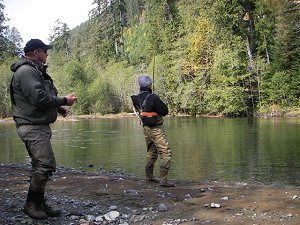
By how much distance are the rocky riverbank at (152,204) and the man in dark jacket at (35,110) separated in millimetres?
450

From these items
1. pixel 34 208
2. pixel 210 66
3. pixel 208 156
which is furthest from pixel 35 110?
pixel 210 66

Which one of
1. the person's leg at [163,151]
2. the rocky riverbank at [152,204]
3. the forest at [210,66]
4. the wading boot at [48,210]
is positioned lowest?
the rocky riverbank at [152,204]

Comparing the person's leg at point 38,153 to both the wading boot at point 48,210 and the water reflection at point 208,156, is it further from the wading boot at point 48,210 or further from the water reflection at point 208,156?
the water reflection at point 208,156

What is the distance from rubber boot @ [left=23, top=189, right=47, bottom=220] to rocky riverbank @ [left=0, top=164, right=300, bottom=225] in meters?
0.07

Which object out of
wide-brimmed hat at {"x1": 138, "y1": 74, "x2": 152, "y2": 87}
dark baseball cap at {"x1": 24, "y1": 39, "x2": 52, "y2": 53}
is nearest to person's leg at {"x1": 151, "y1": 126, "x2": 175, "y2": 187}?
wide-brimmed hat at {"x1": 138, "y1": 74, "x2": 152, "y2": 87}

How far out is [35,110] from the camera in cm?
582

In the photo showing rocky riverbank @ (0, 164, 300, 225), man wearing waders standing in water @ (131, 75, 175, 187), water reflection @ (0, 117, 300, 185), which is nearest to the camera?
rocky riverbank @ (0, 164, 300, 225)

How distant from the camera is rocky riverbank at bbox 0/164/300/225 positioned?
614 cm

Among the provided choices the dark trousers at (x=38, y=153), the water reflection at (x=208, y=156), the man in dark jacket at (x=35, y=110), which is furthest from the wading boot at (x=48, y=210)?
the water reflection at (x=208, y=156)

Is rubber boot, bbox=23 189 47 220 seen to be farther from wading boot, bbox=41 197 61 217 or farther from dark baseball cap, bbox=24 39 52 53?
dark baseball cap, bbox=24 39 52 53

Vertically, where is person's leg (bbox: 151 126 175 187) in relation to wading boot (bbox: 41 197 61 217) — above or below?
above

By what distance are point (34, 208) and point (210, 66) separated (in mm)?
51549

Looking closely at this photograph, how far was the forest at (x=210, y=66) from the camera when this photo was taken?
49594mm

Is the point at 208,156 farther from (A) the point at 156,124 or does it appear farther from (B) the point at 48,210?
(B) the point at 48,210
